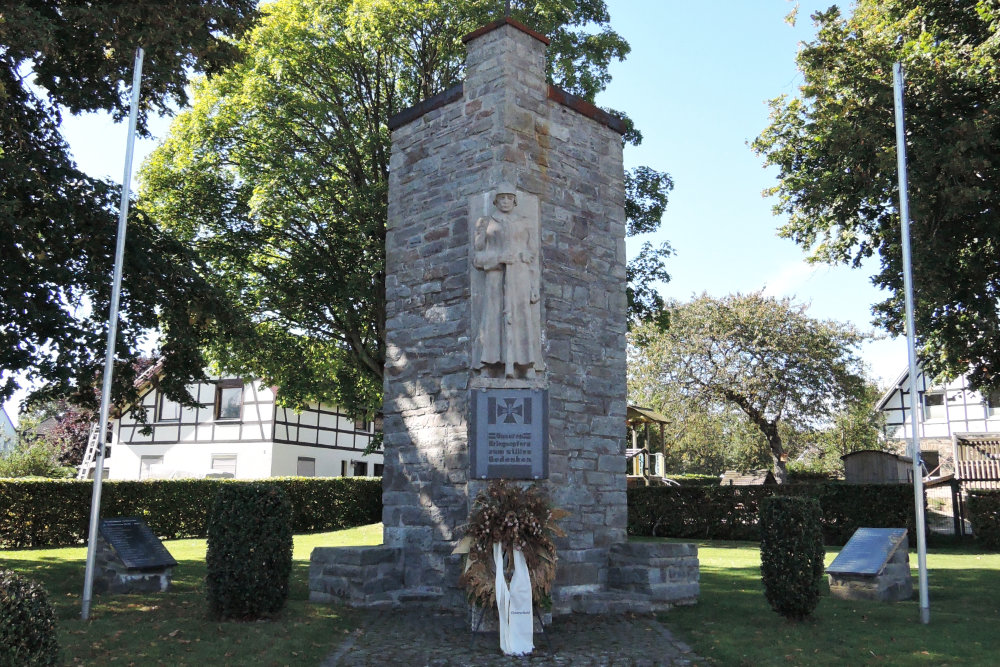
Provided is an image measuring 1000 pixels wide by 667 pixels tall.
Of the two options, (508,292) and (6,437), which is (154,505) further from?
(508,292)

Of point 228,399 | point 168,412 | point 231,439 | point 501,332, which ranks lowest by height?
point 231,439

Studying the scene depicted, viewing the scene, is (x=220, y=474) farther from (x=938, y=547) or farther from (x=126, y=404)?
(x=938, y=547)

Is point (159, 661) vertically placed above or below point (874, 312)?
below

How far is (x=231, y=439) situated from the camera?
25828 millimetres

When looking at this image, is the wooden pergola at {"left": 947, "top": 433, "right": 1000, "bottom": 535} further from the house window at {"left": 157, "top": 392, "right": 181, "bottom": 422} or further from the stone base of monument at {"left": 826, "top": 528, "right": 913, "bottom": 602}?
the house window at {"left": 157, "top": 392, "right": 181, "bottom": 422}

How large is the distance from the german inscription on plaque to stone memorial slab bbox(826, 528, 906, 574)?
381 centimetres

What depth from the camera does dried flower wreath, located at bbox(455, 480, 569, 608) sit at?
6914mm

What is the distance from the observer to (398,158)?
984 centimetres

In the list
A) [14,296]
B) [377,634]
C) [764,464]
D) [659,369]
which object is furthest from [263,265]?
[764,464]

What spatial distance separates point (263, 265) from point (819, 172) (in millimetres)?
11062

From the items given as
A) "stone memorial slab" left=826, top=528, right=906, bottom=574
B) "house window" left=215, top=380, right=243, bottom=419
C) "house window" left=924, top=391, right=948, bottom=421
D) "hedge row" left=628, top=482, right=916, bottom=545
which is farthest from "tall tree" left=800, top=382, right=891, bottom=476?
"stone memorial slab" left=826, top=528, right=906, bottom=574

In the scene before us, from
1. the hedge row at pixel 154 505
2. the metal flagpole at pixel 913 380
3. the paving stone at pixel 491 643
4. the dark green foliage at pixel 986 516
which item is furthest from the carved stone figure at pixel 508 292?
the dark green foliage at pixel 986 516

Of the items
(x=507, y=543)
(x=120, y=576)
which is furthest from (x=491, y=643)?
(x=120, y=576)

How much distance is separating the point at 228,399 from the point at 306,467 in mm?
3472
